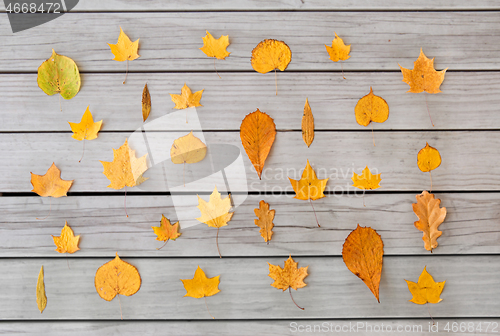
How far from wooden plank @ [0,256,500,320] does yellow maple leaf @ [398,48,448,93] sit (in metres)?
0.41

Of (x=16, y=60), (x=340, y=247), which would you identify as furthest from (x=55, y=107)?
(x=340, y=247)

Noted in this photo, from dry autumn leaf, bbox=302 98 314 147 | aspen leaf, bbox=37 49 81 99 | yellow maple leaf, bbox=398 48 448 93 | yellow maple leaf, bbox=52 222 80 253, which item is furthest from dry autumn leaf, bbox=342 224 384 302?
aspen leaf, bbox=37 49 81 99

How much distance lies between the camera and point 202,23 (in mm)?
718

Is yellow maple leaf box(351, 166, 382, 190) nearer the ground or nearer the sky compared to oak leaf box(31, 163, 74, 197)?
nearer the ground

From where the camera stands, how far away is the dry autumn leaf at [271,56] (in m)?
0.71

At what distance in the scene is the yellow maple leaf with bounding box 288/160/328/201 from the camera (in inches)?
27.4

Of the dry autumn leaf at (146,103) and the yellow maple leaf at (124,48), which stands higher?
the yellow maple leaf at (124,48)

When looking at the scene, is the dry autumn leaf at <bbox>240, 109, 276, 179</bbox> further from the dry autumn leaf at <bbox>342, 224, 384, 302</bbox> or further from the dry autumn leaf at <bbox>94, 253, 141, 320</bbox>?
the dry autumn leaf at <bbox>94, 253, 141, 320</bbox>

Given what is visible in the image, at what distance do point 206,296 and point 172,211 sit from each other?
217 mm

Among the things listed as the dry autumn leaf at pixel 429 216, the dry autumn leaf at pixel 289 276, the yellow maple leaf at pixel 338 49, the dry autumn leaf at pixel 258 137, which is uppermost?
the yellow maple leaf at pixel 338 49

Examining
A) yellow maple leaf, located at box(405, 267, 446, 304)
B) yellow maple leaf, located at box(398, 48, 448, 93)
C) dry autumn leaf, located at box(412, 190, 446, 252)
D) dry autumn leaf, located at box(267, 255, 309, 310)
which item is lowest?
yellow maple leaf, located at box(405, 267, 446, 304)

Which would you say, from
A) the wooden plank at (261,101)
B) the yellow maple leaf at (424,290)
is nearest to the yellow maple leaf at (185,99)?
the wooden plank at (261,101)

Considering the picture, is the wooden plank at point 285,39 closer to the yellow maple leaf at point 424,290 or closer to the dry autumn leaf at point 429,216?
the dry autumn leaf at point 429,216

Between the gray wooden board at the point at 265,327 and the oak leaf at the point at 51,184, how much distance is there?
12.1 inches
